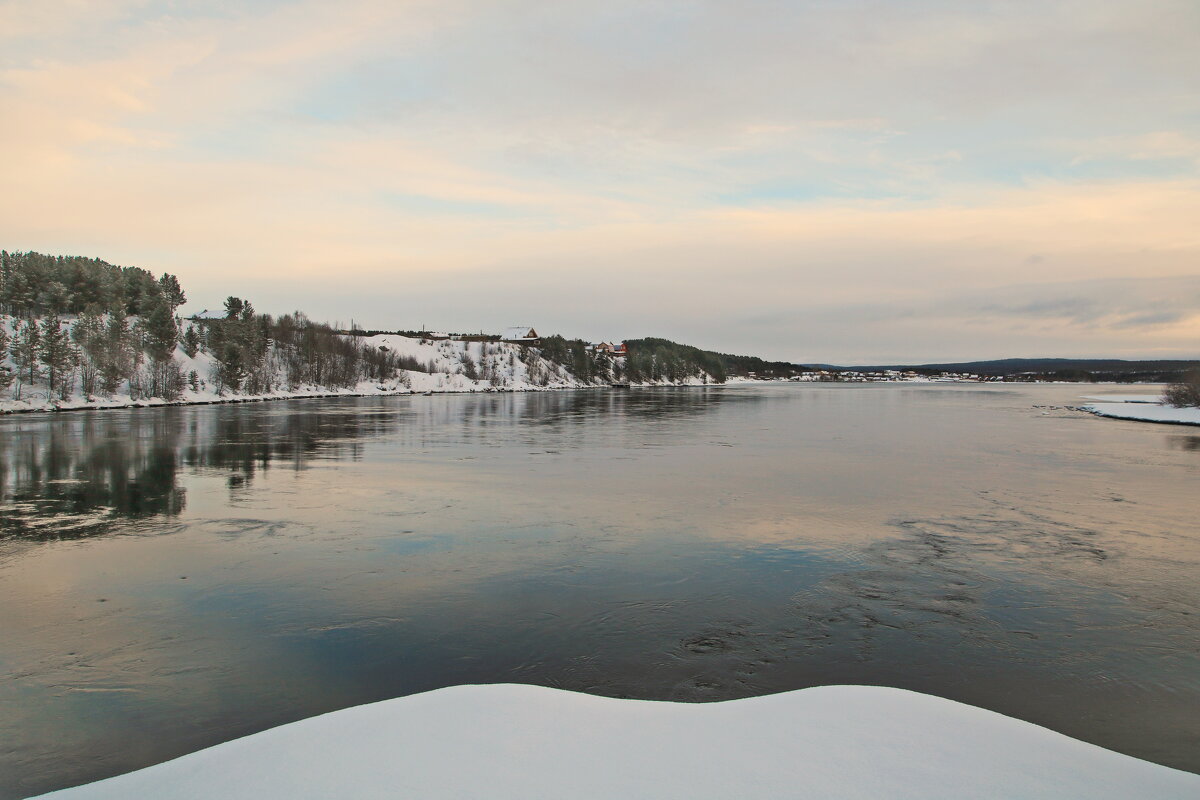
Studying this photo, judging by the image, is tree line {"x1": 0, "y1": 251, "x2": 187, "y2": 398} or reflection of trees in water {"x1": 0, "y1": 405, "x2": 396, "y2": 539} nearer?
reflection of trees in water {"x1": 0, "y1": 405, "x2": 396, "y2": 539}

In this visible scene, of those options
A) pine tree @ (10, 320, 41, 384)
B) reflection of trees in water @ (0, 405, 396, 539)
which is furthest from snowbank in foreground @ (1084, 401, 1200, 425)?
pine tree @ (10, 320, 41, 384)

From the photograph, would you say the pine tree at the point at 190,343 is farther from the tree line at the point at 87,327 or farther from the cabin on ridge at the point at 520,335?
the cabin on ridge at the point at 520,335

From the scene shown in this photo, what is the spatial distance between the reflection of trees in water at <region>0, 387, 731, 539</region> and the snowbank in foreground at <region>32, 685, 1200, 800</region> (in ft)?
26.7

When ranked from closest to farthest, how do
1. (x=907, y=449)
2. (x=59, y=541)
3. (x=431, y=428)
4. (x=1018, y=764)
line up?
(x=1018, y=764) → (x=59, y=541) → (x=907, y=449) → (x=431, y=428)

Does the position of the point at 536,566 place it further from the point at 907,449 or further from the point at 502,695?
the point at 907,449

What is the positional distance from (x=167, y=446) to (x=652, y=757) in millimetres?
22477

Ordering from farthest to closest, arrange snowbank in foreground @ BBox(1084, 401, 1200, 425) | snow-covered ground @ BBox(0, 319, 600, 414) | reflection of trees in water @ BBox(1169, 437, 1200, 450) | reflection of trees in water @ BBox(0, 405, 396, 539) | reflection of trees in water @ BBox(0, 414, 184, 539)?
snow-covered ground @ BBox(0, 319, 600, 414) < snowbank in foreground @ BBox(1084, 401, 1200, 425) < reflection of trees in water @ BBox(1169, 437, 1200, 450) < reflection of trees in water @ BBox(0, 405, 396, 539) < reflection of trees in water @ BBox(0, 414, 184, 539)

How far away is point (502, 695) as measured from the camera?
4.25m

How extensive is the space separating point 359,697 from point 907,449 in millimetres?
19280

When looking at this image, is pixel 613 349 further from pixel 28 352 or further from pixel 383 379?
pixel 28 352

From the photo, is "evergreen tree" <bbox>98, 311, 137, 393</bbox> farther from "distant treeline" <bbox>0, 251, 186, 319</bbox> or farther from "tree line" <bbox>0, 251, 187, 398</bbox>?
"distant treeline" <bbox>0, 251, 186, 319</bbox>

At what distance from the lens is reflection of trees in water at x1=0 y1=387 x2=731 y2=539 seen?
37.4 ft

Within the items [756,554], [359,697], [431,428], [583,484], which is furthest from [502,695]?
[431,428]

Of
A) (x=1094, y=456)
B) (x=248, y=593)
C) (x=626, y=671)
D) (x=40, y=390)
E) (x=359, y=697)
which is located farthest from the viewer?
(x=40, y=390)
